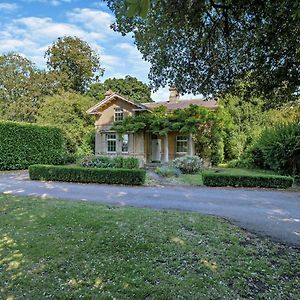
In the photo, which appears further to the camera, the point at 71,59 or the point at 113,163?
the point at 71,59

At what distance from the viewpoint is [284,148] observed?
17.1 m

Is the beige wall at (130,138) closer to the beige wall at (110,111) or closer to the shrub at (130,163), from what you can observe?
the beige wall at (110,111)

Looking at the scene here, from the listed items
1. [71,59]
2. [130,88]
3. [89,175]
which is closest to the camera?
[89,175]

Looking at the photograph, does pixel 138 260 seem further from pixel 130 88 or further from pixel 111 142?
pixel 130 88

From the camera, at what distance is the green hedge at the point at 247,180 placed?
13.6 metres

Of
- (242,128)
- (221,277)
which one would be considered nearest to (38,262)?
(221,277)

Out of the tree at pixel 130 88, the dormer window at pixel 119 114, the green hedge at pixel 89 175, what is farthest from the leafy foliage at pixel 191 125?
the tree at pixel 130 88

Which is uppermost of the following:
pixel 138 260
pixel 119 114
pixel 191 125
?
pixel 119 114

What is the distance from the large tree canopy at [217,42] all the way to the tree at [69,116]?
22.7 meters

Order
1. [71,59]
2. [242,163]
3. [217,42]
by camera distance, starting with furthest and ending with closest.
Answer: [71,59] < [242,163] < [217,42]

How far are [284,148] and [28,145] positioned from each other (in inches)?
731

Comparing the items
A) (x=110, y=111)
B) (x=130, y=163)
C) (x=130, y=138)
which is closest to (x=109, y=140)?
(x=130, y=138)

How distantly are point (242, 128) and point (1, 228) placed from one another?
82.3ft

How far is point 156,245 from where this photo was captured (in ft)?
17.3
